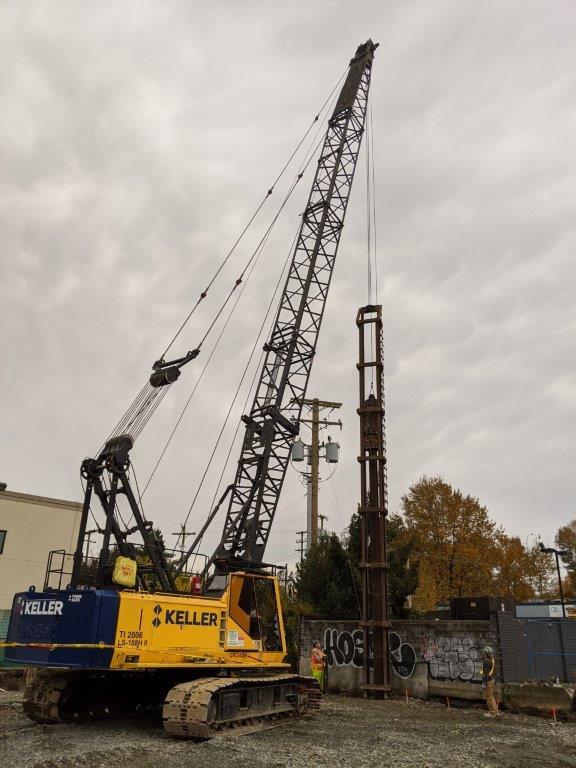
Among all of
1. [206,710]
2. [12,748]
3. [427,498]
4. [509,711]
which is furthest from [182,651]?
[427,498]

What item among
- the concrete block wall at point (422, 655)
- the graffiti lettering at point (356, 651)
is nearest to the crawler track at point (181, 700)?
the concrete block wall at point (422, 655)

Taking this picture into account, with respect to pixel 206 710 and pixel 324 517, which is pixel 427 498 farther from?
pixel 206 710

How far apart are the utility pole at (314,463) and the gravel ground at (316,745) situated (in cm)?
1680

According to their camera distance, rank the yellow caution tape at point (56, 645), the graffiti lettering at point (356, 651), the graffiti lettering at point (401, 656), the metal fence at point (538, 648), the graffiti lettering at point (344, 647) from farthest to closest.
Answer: the graffiti lettering at point (344, 647), the graffiti lettering at point (356, 651), the graffiti lettering at point (401, 656), the metal fence at point (538, 648), the yellow caution tape at point (56, 645)

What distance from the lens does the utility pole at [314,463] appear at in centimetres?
3179

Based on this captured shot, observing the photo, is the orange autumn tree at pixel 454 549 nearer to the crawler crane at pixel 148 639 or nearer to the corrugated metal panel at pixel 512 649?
the corrugated metal panel at pixel 512 649

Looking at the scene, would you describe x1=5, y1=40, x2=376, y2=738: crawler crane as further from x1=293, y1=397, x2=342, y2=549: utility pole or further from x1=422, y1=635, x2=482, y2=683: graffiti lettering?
x1=293, y1=397, x2=342, y2=549: utility pole

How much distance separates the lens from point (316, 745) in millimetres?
11234

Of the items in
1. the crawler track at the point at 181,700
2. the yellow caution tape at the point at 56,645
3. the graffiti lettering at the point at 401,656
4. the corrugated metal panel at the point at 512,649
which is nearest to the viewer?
the yellow caution tape at the point at 56,645

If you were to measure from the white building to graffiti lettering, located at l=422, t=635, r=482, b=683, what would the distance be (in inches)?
852

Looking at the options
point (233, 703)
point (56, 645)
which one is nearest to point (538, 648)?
point (233, 703)

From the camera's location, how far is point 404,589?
27.2 metres

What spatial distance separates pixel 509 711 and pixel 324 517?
34.9 m

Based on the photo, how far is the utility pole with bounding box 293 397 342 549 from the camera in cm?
3179
